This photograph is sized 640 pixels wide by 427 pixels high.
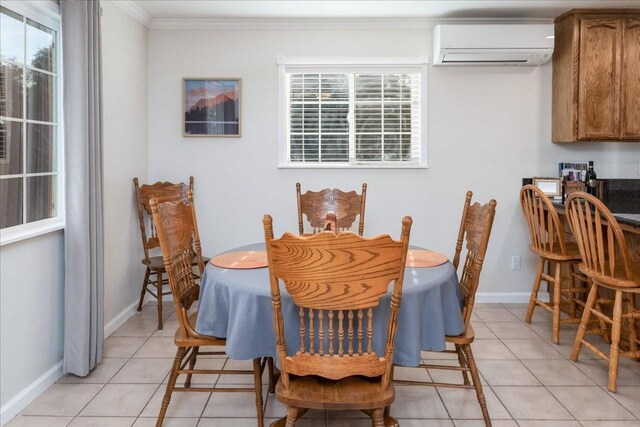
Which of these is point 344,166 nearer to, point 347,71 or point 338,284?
point 347,71

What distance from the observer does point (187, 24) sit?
4172mm

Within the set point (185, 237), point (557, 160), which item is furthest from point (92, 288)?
point (557, 160)

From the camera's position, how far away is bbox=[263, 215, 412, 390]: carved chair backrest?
1.58 m

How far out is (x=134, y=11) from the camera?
12.6ft

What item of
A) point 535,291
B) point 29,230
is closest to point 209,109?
point 29,230

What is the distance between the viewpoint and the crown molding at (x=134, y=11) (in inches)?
144

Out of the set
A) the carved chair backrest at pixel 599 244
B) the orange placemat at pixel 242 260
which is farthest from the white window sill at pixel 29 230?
the carved chair backrest at pixel 599 244

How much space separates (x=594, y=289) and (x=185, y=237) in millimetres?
2317

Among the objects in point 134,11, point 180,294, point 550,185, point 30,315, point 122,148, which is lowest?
point 30,315

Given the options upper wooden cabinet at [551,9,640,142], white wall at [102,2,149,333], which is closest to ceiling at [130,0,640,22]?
upper wooden cabinet at [551,9,640,142]

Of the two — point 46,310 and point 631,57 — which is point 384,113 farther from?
point 46,310

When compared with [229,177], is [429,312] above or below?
below

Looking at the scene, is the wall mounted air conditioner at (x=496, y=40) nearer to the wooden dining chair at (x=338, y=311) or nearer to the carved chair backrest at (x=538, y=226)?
the carved chair backrest at (x=538, y=226)

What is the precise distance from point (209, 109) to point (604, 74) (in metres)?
3.14
